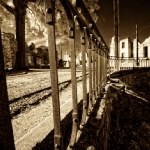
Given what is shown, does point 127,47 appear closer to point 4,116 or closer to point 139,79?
point 139,79

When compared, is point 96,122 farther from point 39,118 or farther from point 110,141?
point 39,118

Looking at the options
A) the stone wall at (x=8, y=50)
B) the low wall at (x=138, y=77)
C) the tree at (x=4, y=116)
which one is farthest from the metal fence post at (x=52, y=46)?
the stone wall at (x=8, y=50)

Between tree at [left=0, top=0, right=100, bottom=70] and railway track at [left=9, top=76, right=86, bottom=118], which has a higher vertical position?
tree at [left=0, top=0, right=100, bottom=70]

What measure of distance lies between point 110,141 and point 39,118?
97 cm

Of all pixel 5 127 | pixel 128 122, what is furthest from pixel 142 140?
pixel 5 127

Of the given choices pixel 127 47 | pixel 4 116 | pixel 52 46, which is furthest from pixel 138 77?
pixel 127 47

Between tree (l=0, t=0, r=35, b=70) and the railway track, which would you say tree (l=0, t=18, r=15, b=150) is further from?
tree (l=0, t=0, r=35, b=70)

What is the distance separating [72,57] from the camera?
1.00 meters

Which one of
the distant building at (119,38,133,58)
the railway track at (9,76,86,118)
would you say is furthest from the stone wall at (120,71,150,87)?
the distant building at (119,38,133,58)

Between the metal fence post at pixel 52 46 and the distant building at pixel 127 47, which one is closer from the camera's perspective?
the metal fence post at pixel 52 46

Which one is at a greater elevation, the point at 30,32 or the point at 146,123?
the point at 30,32

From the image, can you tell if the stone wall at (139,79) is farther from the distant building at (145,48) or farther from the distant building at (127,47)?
the distant building at (127,47)

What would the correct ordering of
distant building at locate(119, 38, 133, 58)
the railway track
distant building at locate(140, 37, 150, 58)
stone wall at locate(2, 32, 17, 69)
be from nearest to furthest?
the railway track → stone wall at locate(2, 32, 17, 69) → distant building at locate(140, 37, 150, 58) → distant building at locate(119, 38, 133, 58)

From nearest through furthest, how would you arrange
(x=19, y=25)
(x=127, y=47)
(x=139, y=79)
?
(x=19, y=25), (x=139, y=79), (x=127, y=47)
